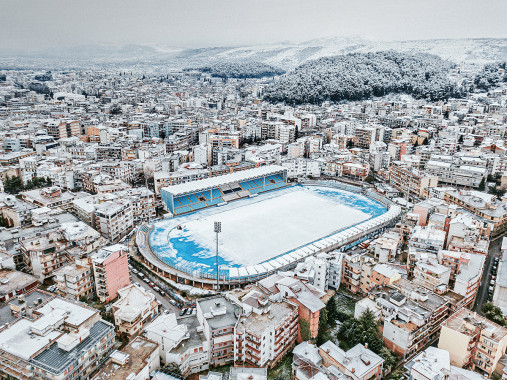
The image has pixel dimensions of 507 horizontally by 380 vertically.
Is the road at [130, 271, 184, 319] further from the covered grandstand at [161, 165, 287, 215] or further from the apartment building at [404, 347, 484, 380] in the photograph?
the apartment building at [404, 347, 484, 380]

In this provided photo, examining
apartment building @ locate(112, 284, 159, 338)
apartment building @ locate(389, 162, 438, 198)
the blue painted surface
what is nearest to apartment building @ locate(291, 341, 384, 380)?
apartment building @ locate(112, 284, 159, 338)

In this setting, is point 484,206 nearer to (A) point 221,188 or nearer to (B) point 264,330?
(A) point 221,188

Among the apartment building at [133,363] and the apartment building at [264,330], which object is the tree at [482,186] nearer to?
the apartment building at [264,330]

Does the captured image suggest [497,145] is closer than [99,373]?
No

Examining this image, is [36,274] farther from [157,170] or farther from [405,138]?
[405,138]

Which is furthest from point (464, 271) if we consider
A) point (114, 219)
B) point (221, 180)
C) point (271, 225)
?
point (114, 219)

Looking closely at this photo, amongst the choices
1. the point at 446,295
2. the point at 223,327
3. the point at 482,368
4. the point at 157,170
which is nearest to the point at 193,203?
the point at 157,170
